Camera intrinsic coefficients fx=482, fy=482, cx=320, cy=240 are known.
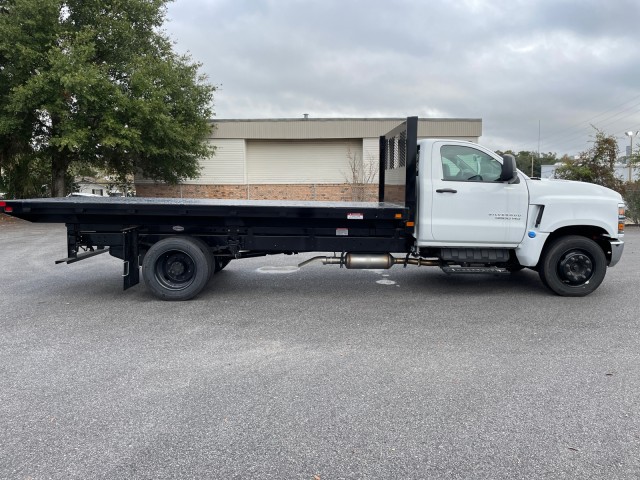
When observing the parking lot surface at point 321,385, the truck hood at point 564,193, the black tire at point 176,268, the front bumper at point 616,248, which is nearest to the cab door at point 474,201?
the truck hood at point 564,193

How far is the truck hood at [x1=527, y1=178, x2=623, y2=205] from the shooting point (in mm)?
6976

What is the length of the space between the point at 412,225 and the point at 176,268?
11.6 ft

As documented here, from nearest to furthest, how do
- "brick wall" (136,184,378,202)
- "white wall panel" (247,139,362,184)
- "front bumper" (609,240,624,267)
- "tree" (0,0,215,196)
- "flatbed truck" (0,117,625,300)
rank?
1. "flatbed truck" (0,117,625,300)
2. "front bumper" (609,240,624,267)
3. "tree" (0,0,215,196)
4. "brick wall" (136,184,378,202)
5. "white wall panel" (247,139,362,184)

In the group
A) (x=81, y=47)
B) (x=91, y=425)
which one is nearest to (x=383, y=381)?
(x=91, y=425)

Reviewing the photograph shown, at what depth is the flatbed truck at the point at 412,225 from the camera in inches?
270

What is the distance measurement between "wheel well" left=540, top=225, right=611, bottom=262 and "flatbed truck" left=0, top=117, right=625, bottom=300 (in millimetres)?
16

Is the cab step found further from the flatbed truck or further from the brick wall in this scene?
the brick wall

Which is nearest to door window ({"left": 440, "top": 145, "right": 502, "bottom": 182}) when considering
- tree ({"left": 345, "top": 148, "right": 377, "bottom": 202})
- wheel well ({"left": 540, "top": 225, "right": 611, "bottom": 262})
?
wheel well ({"left": 540, "top": 225, "right": 611, "bottom": 262})

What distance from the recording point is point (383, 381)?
13.8ft

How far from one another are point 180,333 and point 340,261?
2.81 meters

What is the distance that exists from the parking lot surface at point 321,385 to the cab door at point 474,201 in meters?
0.97

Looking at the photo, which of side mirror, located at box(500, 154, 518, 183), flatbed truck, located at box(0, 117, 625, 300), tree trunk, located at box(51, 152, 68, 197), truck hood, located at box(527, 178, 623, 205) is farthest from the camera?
tree trunk, located at box(51, 152, 68, 197)

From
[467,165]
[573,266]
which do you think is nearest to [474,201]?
[467,165]

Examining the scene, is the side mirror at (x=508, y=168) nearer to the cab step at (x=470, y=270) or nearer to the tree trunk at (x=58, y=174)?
the cab step at (x=470, y=270)
